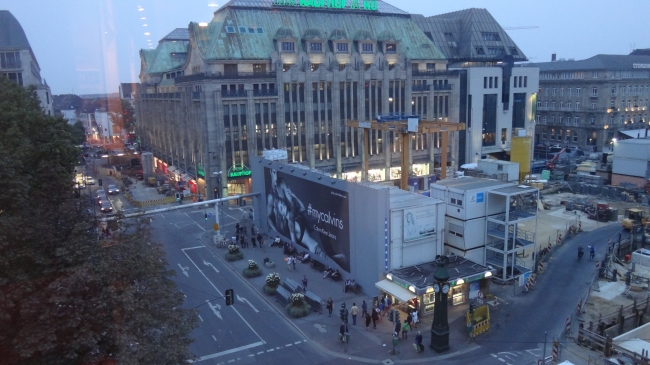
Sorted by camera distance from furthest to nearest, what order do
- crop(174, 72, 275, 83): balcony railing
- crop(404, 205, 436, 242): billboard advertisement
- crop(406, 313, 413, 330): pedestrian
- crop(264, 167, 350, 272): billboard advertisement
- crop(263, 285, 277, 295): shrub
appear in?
crop(174, 72, 275, 83): balcony railing, crop(264, 167, 350, 272): billboard advertisement, crop(263, 285, 277, 295): shrub, crop(404, 205, 436, 242): billboard advertisement, crop(406, 313, 413, 330): pedestrian

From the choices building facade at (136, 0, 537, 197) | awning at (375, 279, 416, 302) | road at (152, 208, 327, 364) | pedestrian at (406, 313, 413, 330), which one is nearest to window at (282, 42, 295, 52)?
building facade at (136, 0, 537, 197)

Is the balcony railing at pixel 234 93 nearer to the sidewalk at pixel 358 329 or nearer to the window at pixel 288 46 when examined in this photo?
the window at pixel 288 46

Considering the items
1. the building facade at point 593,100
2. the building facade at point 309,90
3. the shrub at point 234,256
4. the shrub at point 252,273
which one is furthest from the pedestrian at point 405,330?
the building facade at point 593,100

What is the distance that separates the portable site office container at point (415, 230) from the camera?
30516 millimetres

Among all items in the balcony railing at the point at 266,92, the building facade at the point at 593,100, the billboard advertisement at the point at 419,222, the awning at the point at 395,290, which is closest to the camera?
the awning at the point at 395,290

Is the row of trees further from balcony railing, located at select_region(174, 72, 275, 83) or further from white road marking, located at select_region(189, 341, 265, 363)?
balcony railing, located at select_region(174, 72, 275, 83)

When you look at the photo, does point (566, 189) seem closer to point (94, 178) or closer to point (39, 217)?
point (39, 217)

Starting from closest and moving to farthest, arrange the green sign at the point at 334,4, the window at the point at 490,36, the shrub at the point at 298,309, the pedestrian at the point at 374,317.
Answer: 1. the pedestrian at the point at 374,317
2. the shrub at the point at 298,309
3. the green sign at the point at 334,4
4. the window at the point at 490,36

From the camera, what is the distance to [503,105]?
78.6 meters

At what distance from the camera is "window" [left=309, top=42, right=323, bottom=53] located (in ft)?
214

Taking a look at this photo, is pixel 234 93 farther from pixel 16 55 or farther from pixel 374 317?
pixel 374 317

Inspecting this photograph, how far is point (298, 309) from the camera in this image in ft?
96.1

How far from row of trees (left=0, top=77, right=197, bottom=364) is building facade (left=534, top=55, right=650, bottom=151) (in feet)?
320

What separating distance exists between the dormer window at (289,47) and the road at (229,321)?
30713mm
